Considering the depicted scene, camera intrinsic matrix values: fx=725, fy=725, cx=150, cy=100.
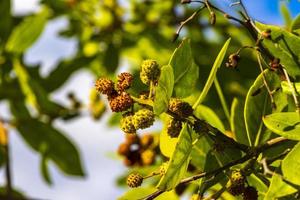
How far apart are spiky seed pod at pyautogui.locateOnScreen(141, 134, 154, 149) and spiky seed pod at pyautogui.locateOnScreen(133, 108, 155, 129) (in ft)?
4.42

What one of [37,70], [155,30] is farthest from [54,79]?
[155,30]

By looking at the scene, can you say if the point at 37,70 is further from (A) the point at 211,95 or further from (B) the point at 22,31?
(A) the point at 211,95

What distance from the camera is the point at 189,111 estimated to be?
244 centimetres

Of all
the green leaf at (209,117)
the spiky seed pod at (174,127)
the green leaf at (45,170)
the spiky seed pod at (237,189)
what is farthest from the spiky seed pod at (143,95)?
the green leaf at (45,170)

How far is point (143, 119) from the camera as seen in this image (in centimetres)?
239

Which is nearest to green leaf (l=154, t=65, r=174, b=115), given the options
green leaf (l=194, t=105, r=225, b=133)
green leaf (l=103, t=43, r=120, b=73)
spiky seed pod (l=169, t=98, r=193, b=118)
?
spiky seed pod (l=169, t=98, r=193, b=118)

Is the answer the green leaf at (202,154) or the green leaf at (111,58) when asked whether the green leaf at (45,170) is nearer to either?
the green leaf at (111,58)

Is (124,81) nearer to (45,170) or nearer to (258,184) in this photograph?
(258,184)

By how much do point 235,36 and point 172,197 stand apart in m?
3.76

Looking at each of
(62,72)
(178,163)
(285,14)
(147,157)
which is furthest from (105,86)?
(62,72)

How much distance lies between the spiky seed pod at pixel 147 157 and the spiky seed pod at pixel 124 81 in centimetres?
132

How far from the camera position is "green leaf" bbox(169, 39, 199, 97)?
2.51m

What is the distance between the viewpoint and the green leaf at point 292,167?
2.26m

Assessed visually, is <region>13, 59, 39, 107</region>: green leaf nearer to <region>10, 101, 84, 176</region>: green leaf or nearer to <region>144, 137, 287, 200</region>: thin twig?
<region>10, 101, 84, 176</region>: green leaf
